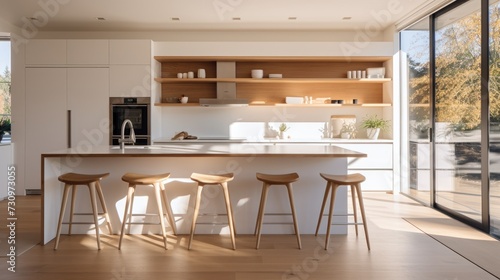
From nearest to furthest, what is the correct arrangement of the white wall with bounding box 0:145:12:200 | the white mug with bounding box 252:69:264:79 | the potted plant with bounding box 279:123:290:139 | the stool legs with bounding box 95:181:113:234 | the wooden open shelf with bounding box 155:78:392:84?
the stool legs with bounding box 95:181:113:234 → the white wall with bounding box 0:145:12:200 → the wooden open shelf with bounding box 155:78:392:84 → the white mug with bounding box 252:69:264:79 → the potted plant with bounding box 279:123:290:139

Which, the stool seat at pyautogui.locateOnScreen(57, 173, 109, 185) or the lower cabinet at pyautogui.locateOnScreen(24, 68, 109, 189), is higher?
the lower cabinet at pyautogui.locateOnScreen(24, 68, 109, 189)

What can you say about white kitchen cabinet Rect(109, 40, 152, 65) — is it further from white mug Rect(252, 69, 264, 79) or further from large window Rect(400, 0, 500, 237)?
large window Rect(400, 0, 500, 237)

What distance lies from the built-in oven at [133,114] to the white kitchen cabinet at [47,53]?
99 cm

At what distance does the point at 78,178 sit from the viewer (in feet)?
12.0

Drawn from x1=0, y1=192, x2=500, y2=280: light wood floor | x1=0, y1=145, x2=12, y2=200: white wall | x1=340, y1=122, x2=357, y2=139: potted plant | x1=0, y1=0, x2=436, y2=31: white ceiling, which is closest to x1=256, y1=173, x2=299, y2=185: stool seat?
x1=0, y1=192, x2=500, y2=280: light wood floor

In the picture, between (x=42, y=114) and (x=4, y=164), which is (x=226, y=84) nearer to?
(x=42, y=114)

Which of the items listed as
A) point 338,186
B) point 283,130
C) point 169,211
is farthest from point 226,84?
point 338,186

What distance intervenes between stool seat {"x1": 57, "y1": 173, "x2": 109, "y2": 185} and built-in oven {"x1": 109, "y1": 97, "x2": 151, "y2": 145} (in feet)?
7.91

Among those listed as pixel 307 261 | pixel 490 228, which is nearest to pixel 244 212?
pixel 307 261

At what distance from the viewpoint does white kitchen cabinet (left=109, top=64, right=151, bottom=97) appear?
245 inches

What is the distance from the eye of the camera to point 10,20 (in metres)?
6.17

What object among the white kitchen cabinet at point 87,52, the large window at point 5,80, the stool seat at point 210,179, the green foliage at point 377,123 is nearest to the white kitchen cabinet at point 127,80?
the white kitchen cabinet at point 87,52

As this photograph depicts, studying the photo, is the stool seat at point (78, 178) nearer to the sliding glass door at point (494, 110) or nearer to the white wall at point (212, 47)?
the white wall at point (212, 47)

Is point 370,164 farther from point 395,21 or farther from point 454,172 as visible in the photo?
point 395,21
